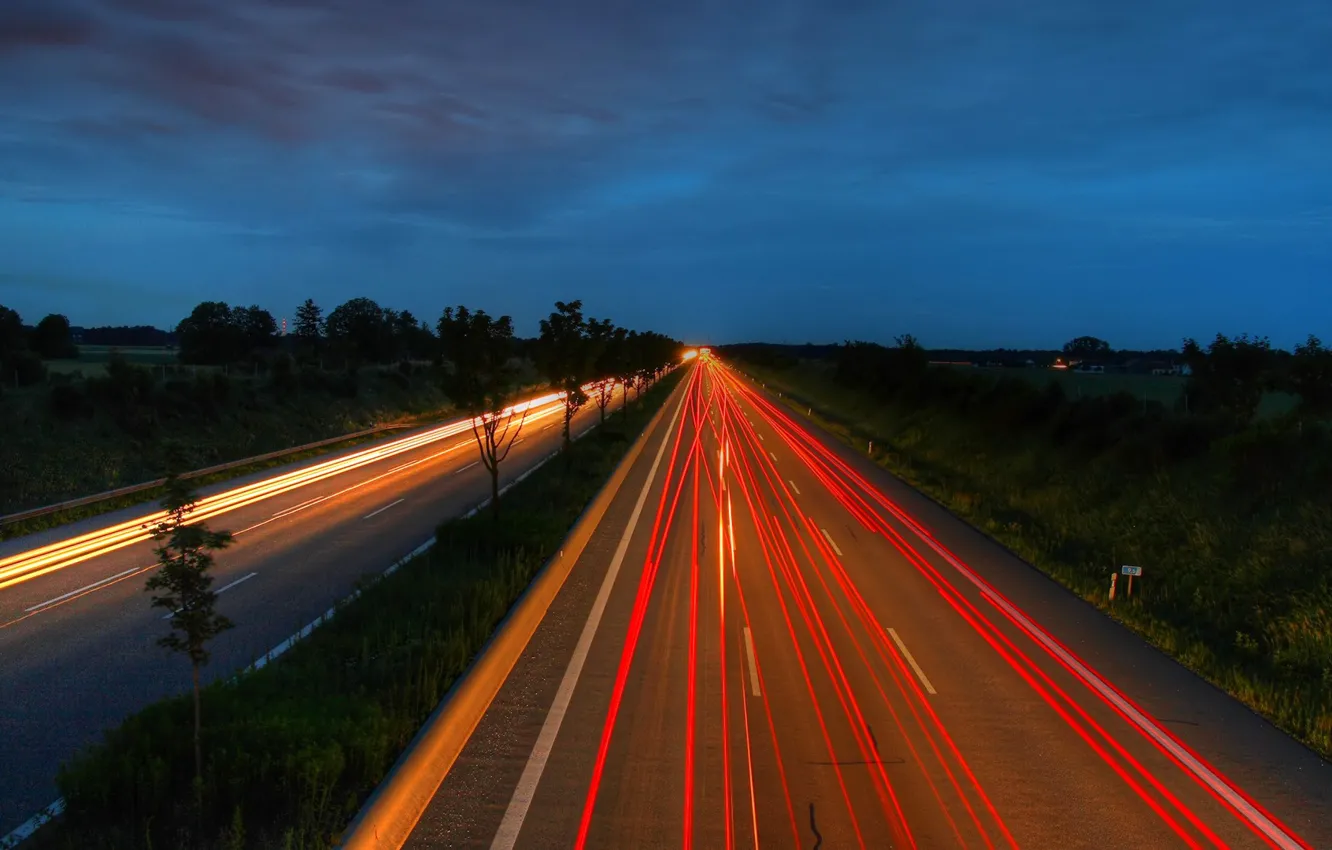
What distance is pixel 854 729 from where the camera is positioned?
8117 mm

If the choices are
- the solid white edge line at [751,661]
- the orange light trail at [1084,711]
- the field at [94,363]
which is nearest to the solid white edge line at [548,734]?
the solid white edge line at [751,661]

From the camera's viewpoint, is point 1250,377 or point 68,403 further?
point 68,403

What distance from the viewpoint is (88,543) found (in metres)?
17.2

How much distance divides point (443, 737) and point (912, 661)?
18.6 ft

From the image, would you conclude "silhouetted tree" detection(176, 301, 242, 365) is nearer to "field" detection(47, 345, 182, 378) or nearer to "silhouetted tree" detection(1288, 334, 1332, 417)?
"field" detection(47, 345, 182, 378)

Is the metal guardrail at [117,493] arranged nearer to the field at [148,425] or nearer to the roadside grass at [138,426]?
the roadside grass at [138,426]

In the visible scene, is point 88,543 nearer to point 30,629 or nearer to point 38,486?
point 30,629

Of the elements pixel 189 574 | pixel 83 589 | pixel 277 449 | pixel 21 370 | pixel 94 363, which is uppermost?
pixel 94 363

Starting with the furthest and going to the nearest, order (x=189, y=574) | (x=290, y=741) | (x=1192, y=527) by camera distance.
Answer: (x=1192, y=527) → (x=290, y=741) → (x=189, y=574)

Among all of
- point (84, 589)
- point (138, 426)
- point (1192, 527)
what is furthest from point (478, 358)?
point (138, 426)

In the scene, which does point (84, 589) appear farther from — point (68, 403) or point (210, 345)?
point (210, 345)

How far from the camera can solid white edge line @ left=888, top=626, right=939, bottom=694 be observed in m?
9.36

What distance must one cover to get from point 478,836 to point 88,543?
50.0ft

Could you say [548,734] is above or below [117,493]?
below
